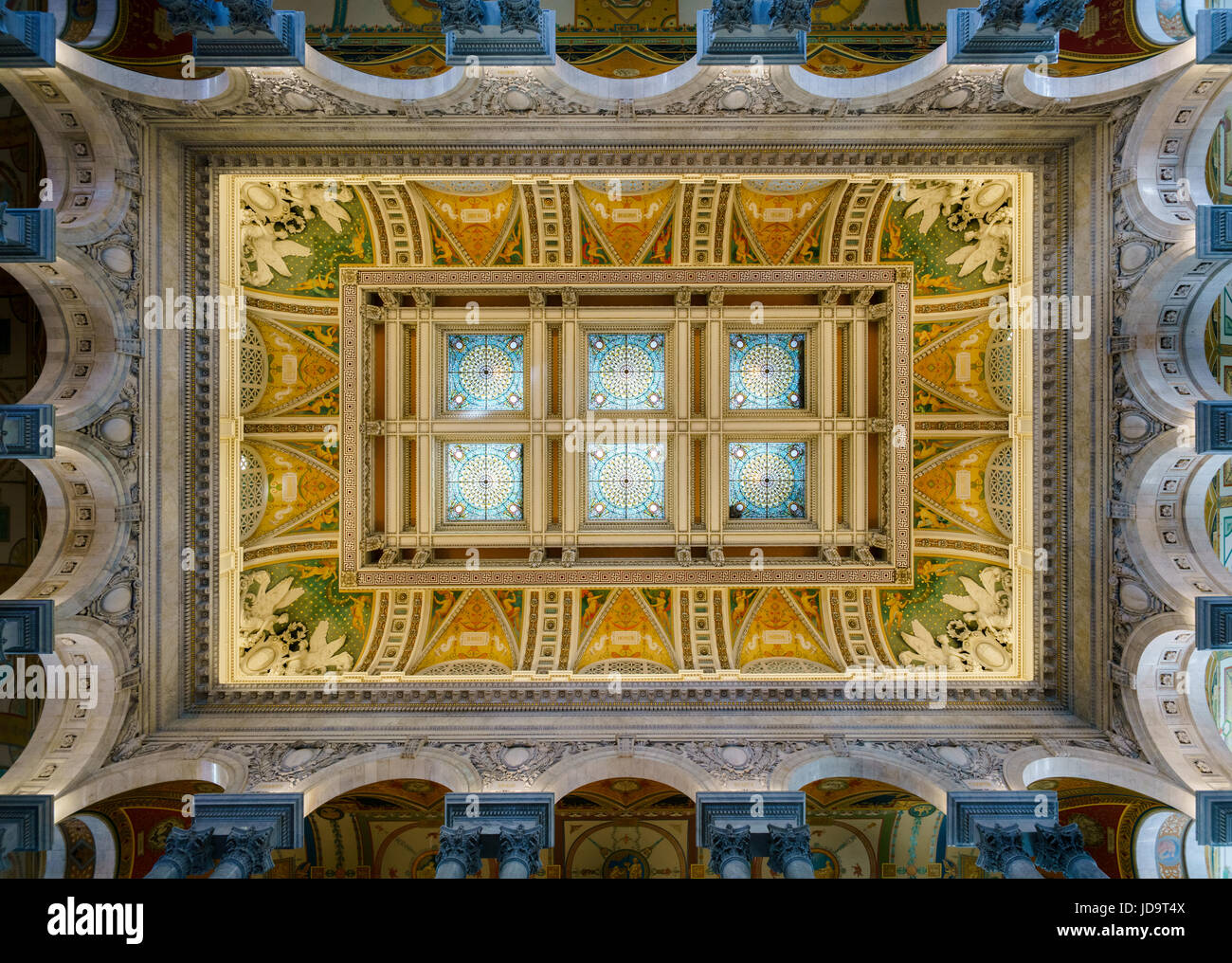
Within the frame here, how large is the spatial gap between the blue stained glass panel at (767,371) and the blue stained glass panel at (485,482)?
16.8 ft

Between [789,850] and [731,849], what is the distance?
30.7 inches

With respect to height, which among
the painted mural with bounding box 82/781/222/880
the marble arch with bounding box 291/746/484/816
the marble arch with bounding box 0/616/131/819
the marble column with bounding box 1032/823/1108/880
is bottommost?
the painted mural with bounding box 82/781/222/880

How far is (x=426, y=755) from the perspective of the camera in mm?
9328

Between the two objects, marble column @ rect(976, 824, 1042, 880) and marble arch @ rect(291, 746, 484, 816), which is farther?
marble arch @ rect(291, 746, 484, 816)

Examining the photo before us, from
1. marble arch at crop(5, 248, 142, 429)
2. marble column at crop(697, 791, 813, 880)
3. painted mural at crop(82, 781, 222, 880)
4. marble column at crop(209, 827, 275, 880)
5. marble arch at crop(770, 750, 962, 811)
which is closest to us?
marble column at crop(209, 827, 275, 880)

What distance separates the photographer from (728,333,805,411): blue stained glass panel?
13219mm

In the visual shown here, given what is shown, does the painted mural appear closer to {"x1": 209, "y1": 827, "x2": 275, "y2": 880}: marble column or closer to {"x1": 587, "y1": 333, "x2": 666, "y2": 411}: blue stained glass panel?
{"x1": 209, "y1": 827, "x2": 275, "y2": 880}: marble column

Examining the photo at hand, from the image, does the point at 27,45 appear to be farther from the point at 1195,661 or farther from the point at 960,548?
the point at 1195,661

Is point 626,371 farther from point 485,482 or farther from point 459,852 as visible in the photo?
point 459,852

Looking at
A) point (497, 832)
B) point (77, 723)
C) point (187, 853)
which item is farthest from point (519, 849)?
point (77, 723)

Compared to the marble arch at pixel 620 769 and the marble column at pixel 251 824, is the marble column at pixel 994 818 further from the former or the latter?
the marble column at pixel 251 824

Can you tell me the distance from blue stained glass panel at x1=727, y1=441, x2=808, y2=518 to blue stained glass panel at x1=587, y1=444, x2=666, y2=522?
1.69 metres

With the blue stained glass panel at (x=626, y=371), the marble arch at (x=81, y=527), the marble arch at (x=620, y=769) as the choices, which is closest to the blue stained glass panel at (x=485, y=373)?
the blue stained glass panel at (x=626, y=371)

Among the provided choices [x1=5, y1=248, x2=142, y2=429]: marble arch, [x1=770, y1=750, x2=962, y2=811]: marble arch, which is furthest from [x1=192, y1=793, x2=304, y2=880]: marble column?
[x1=770, y1=750, x2=962, y2=811]: marble arch
